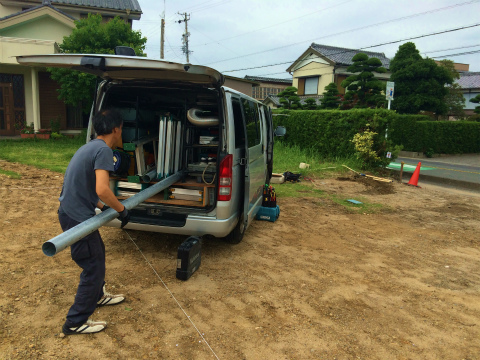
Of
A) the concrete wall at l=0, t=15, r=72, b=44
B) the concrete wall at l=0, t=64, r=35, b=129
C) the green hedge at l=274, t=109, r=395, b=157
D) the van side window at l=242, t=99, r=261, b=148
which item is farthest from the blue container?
the concrete wall at l=0, t=15, r=72, b=44

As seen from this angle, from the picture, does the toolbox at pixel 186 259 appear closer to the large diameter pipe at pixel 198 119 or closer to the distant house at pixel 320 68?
the large diameter pipe at pixel 198 119

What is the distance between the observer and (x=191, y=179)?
4.86 meters

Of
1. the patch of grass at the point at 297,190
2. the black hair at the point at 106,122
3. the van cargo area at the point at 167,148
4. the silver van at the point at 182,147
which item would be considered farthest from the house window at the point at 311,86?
the black hair at the point at 106,122

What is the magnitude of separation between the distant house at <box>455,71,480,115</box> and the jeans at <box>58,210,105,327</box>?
41886 mm

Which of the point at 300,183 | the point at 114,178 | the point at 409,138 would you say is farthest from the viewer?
the point at 409,138

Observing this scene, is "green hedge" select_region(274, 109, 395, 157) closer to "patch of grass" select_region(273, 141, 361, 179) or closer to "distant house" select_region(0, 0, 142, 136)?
"patch of grass" select_region(273, 141, 361, 179)

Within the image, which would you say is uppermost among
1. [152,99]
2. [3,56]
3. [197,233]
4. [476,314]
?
[3,56]

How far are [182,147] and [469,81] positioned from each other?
4534cm

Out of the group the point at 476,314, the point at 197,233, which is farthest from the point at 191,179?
the point at 476,314

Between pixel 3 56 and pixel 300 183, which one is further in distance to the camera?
pixel 3 56

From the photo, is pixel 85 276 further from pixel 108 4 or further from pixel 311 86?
pixel 311 86

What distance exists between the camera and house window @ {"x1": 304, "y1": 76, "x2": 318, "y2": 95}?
33344 mm

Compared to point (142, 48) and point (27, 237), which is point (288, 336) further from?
point (142, 48)

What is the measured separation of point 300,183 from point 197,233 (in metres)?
6.41
